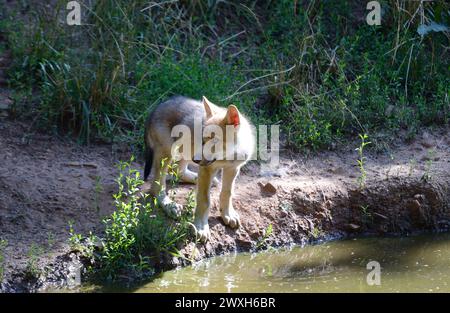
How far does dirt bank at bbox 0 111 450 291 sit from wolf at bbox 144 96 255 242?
27 centimetres

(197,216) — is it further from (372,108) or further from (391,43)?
(391,43)

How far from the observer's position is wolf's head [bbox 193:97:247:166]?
23.4ft

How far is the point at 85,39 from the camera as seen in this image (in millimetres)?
9914

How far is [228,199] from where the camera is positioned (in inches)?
304

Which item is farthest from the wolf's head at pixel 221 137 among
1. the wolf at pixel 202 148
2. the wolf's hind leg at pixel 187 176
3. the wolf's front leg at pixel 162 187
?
the wolf's hind leg at pixel 187 176

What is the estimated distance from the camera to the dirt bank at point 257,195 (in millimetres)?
7406

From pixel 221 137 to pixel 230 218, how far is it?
35.2 inches

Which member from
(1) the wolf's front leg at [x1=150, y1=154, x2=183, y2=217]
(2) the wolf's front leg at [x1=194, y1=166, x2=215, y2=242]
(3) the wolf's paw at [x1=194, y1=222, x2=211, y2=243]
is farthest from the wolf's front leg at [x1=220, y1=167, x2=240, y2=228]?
(1) the wolf's front leg at [x1=150, y1=154, x2=183, y2=217]

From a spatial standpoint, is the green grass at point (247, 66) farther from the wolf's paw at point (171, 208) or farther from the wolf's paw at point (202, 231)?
the wolf's paw at point (202, 231)

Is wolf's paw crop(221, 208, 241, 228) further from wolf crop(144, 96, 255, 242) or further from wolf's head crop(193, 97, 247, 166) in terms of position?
wolf's head crop(193, 97, 247, 166)

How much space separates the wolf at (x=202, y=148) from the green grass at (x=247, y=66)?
44.2 inches

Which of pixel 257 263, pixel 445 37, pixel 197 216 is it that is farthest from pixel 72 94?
pixel 445 37

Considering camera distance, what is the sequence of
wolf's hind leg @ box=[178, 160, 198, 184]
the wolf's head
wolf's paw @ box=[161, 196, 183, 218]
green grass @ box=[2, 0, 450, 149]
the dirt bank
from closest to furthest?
the wolf's head < the dirt bank < wolf's paw @ box=[161, 196, 183, 218] < wolf's hind leg @ box=[178, 160, 198, 184] < green grass @ box=[2, 0, 450, 149]

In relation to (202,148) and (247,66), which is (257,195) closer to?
(202,148)
